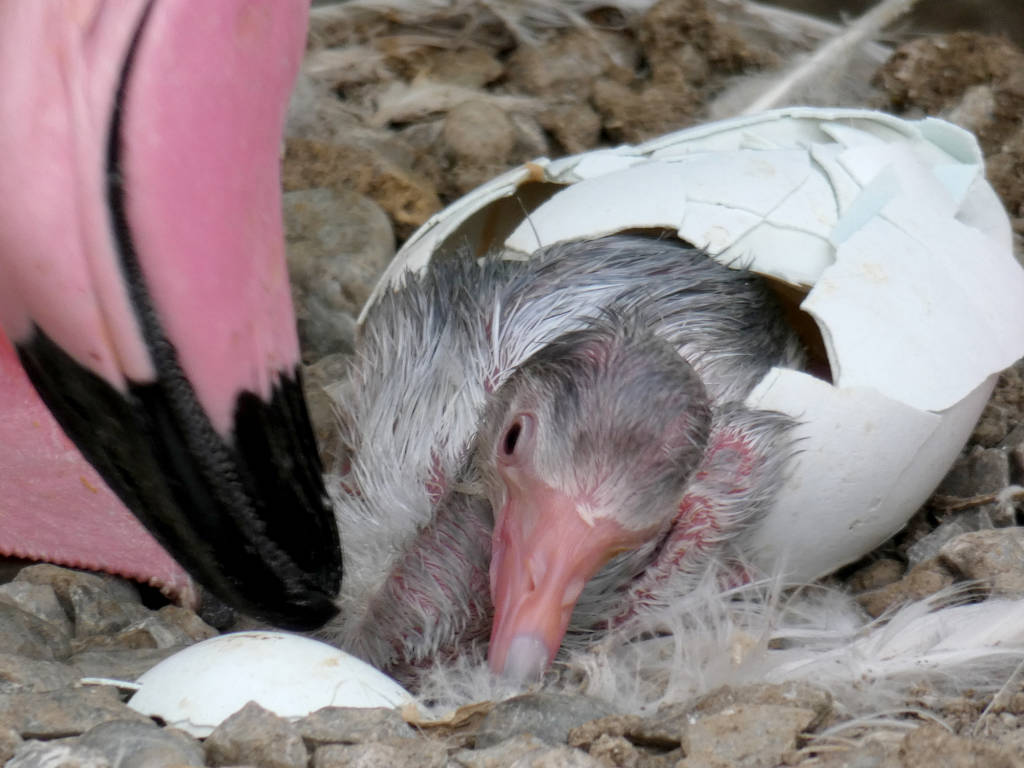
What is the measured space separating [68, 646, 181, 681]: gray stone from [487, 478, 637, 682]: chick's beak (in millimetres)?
398

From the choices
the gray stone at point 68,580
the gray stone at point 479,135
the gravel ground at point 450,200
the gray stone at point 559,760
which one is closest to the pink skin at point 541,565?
the gravel ground at point 450,200

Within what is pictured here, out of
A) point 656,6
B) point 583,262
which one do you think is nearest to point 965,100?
point 656,6

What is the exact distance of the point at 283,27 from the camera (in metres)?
1.37

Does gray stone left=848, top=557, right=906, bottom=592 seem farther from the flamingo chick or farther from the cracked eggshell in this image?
the flamingo chick

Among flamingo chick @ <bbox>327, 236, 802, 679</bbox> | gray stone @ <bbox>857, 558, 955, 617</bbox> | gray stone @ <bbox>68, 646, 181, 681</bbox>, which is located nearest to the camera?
gray stone @ <bbox>68, 646, 181, 681</bbox>

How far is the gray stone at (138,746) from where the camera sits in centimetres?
129

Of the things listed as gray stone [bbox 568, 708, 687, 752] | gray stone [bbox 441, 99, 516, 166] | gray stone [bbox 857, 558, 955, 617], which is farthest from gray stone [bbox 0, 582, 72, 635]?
gray stone [bbox 441, 99, 516, 166]

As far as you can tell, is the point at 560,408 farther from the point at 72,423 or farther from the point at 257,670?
the point at 72,423

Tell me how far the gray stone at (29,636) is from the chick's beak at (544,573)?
51 centimetres

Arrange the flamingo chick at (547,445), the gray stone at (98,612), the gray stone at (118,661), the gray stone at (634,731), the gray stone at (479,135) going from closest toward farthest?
the gray stone at (634,731), the gray stone at (118,661), the flamingo chick at (547,445), the gray stone at (98,612), the gray stone at (479,135)

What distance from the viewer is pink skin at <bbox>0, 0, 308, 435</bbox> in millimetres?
1216

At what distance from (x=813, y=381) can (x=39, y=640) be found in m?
1.03

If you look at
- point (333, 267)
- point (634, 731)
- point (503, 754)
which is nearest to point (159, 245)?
point (503, 754)

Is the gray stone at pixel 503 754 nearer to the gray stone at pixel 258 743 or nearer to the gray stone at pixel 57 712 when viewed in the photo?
the gray stone at pixel 258 743
